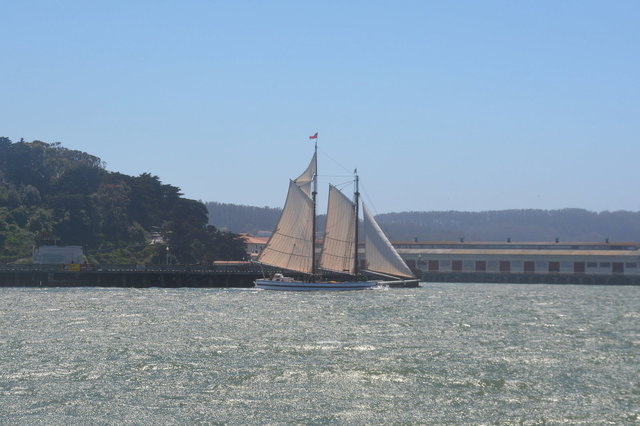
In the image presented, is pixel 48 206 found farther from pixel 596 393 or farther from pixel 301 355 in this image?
pixel 596 393

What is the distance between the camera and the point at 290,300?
86.7 meters

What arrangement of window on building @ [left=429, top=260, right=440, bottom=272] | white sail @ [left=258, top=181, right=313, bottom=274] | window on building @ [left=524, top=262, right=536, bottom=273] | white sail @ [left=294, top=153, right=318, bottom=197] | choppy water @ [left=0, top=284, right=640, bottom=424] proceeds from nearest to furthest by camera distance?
1. choppy water @ [left=0, top=284, right=640, bottom=424]
2. white sail @ [left=258, top=181, right=313, bottom=274]
3. white sail @ [left=294, top=153, right=318, bottom=197]
4. window on building @ [left=524, top=262, right=536, bottom=273]
5. window on building @ [left=429, top=260, right=440, bottom=272]

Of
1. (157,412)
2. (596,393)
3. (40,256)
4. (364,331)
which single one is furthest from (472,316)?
(40,256)

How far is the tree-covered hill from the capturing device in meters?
152

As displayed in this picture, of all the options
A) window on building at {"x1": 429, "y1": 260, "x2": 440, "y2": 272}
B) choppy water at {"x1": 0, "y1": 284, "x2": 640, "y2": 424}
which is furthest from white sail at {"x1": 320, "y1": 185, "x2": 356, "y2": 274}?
window on building at {"x1": 429, "y1": 260, "x2": 440, "y2": 272}

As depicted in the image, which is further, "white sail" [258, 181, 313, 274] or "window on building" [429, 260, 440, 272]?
"window on building" [429, 260, 440, 272]

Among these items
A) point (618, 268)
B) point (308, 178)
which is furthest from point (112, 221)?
point (618, 268)

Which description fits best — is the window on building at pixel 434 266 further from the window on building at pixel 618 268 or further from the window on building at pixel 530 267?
the window on building at pixel 618 268

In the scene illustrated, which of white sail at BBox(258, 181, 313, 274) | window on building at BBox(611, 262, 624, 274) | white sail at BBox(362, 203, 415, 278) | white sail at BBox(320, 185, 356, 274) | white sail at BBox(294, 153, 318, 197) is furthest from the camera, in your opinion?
window on building at BBox(611, 262, 624, 274)

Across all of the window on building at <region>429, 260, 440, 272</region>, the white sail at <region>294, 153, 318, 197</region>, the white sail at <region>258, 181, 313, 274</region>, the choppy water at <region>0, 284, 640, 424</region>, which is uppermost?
the white sail at <region>294, 153, 318, 197</region>

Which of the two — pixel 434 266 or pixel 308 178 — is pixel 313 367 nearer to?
pixel 308 178

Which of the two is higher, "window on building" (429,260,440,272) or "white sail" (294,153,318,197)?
"white sail" (294,153,318,197)

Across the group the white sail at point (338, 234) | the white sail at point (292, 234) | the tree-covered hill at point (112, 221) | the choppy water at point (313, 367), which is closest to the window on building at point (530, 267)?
the tree-covered hill at point (112, 221)

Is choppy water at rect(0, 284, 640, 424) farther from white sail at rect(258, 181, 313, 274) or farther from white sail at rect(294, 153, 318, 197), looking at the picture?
white sail at rect(294, 153, 318, 197)
